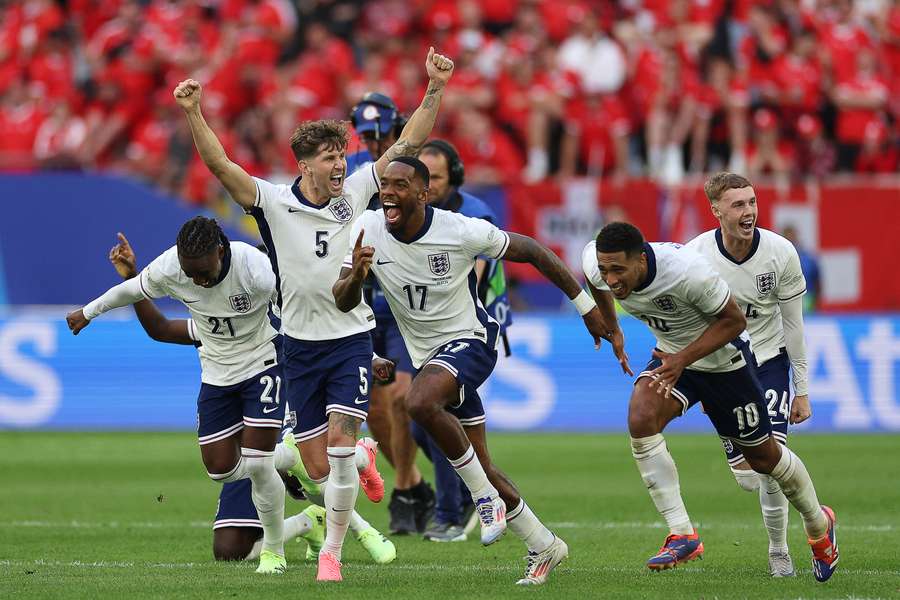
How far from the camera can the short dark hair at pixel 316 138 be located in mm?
9016

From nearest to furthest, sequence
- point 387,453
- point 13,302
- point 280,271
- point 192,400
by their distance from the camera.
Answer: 1. point 280,271
2. point 387,453
3. point 192,400
4. point 13,302

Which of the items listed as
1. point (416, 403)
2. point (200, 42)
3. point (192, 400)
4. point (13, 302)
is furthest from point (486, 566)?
point (200, 42)

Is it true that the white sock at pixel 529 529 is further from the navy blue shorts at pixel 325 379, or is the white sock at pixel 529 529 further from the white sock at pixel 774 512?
the white sock at pixel 774 512

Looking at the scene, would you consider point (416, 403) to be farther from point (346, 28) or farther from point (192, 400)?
point (346, 28)

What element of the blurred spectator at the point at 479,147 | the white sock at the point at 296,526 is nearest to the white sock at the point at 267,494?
the white sock at the point at 296,526

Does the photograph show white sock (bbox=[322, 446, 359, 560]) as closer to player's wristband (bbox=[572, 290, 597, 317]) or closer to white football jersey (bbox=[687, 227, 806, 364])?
player's wristband (bbox=[572, 290, 597, 317])

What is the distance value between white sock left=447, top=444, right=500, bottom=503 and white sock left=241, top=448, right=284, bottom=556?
1.31 meters

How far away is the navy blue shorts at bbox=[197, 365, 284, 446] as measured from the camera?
9391 millimetres

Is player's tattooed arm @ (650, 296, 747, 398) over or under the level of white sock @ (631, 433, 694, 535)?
over

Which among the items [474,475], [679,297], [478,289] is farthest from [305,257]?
[478,289]

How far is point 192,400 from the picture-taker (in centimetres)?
1891

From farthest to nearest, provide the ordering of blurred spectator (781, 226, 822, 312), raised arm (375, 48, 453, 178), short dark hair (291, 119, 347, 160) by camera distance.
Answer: blurred spectator (781, 226, 822, 312), raised arm (375, 48, 453, 178), short dark hair (291, 119, 347, 160)

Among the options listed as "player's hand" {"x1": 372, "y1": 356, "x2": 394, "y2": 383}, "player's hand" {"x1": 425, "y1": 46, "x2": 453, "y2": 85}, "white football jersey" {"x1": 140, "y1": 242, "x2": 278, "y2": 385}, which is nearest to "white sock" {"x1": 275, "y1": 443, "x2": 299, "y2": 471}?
"white football jersey" {"x1": 140, "y1": 242, "x2": 278, "y2": 385}

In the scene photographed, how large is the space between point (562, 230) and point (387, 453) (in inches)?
333
